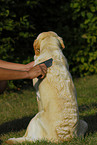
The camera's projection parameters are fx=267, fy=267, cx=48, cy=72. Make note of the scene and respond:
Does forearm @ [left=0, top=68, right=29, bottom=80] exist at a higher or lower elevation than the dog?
higher

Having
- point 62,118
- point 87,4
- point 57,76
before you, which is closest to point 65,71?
point 57,76

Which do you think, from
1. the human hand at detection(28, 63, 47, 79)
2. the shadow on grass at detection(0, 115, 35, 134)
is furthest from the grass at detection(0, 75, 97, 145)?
the human hand at detection(28, 63, 47, 79)

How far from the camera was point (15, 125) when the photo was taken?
5.07m

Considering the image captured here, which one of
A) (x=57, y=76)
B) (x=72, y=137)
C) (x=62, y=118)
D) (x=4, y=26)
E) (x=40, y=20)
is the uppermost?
(x=40, y=20)

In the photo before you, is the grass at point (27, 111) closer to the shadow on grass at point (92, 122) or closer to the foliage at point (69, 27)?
the shadow on grass at point (92, 122)

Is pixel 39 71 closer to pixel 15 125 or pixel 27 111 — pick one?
pixel 15 125

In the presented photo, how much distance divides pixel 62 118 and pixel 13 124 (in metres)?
1.92

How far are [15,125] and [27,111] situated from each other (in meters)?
0.91

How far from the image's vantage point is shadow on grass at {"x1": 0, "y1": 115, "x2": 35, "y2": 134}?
4.84 meters

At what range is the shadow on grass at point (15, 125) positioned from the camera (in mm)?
4842

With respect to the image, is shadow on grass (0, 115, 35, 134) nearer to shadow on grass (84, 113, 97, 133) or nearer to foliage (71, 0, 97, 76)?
shadow on grass (84, 113, 97, 133)

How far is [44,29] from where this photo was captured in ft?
33.3

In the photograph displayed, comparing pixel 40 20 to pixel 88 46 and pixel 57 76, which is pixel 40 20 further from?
pixel 57 76

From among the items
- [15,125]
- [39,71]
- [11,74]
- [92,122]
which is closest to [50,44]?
[39,71]
